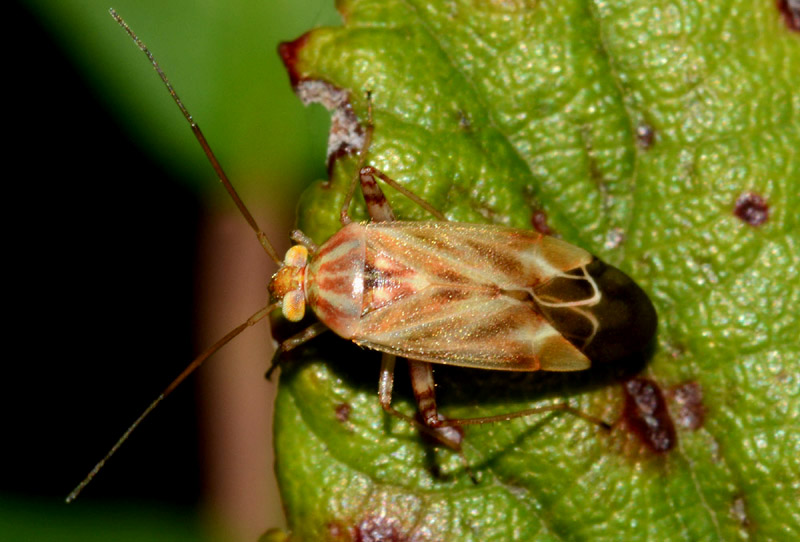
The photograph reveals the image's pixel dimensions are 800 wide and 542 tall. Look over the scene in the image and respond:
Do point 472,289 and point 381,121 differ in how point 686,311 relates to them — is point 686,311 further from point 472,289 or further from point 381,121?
point 381,121

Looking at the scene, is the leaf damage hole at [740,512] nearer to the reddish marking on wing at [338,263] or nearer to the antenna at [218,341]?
the reddish marking on wing at [338,263]

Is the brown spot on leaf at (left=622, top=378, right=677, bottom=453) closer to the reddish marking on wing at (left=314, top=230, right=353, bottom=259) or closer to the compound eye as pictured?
the reddish marking on wing at (left=314, top=230, right=353, bottom=259)

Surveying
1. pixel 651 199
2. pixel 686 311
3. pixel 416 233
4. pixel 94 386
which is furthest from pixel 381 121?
pixel 94 386

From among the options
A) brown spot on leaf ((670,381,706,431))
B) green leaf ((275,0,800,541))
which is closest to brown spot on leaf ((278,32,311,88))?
green leaf ((275,0,800,541))

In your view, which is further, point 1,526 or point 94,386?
point 94,386

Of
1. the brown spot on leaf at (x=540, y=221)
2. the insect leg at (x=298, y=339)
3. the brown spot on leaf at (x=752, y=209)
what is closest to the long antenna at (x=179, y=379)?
the insect leg at (x=298, y=339)

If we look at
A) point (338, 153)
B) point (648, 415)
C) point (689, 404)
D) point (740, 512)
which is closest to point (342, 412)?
point (338, 153)
